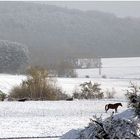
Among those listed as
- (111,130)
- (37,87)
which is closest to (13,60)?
(37,87)

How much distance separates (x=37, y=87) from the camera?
46.4 m

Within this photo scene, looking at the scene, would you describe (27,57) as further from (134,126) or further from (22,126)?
(134,126)

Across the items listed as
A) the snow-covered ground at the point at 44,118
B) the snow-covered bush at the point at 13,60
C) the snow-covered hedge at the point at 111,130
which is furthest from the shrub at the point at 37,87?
the snow-covered bush at the point at 13,60

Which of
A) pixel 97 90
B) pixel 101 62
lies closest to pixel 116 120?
pixel 97 90

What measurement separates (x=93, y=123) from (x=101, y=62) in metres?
107

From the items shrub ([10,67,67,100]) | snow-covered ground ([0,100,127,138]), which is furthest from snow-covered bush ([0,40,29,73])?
snow-covered ground ([0,100,127,138])

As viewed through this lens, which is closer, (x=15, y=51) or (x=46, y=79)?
(x=46, y=79)

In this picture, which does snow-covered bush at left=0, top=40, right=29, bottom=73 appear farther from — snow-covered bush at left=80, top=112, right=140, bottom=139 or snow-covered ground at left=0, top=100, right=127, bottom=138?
snow-covered bush at left=80, top=112, right=140, bottom=139

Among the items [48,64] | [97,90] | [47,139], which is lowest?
[47,139]

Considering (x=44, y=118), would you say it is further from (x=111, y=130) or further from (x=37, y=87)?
(x=37, y=87)

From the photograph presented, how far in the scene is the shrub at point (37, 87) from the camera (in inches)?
1816

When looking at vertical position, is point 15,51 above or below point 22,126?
above

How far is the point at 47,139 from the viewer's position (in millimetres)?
14828

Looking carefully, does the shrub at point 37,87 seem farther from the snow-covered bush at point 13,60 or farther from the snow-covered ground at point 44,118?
the snow-covered bush at point 13,60
